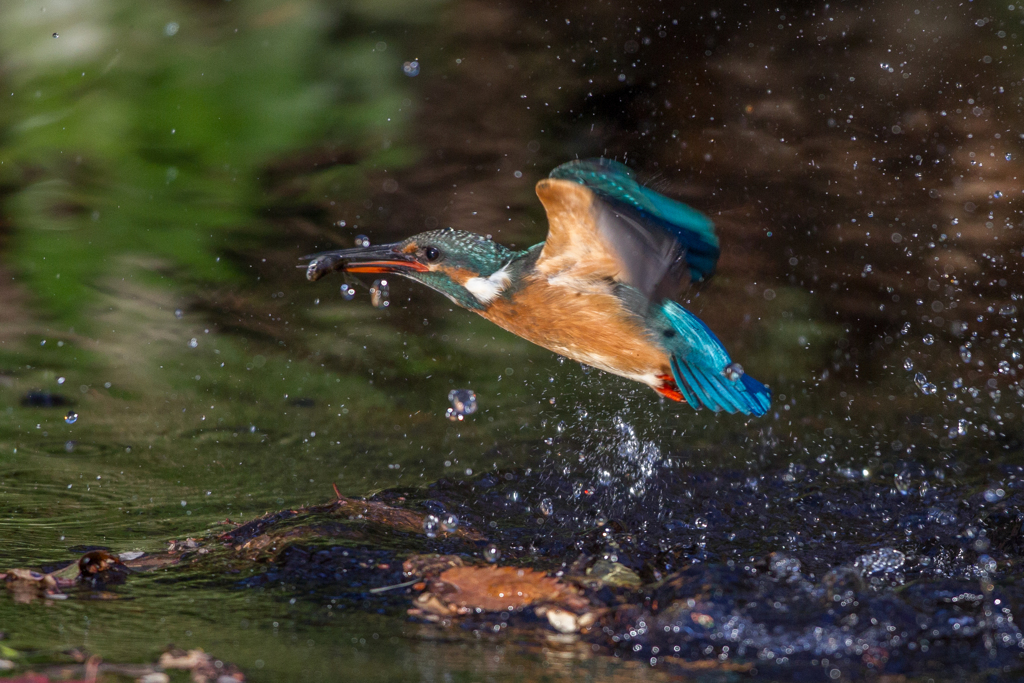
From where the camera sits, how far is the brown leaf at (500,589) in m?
2.06

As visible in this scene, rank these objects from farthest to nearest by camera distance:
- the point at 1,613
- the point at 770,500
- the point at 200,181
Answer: the point at 200,181
the point at 770,500
the point at 1,613

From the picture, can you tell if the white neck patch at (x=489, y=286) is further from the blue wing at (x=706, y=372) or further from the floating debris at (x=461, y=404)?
the floating debris at (x=461, y=404)

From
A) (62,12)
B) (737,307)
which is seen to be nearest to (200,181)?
(62,12)

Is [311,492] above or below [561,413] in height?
below

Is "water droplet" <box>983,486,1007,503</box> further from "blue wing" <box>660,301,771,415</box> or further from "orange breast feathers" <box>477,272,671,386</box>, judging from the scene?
"orange breast feathers" <box>477,272,671,386</box>

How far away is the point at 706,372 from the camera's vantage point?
2779 mm

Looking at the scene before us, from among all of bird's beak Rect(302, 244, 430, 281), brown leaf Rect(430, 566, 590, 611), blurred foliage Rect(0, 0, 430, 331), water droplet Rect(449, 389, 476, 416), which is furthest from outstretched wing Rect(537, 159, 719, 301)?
blurred foliage Rect(0, 0, 430, 331)

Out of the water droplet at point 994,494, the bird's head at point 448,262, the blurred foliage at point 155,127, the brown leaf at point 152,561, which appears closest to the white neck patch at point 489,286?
the bird's head at point 448,262

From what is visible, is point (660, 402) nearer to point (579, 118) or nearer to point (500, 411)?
point (500, 411)

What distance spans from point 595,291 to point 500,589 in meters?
1.01

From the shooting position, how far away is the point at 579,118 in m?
5.16

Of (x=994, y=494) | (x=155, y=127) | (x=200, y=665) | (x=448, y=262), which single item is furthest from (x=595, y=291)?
(x=155, y=127)

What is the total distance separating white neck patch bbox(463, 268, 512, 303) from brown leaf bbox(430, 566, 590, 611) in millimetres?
906

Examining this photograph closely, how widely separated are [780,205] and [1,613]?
13.6 ft
